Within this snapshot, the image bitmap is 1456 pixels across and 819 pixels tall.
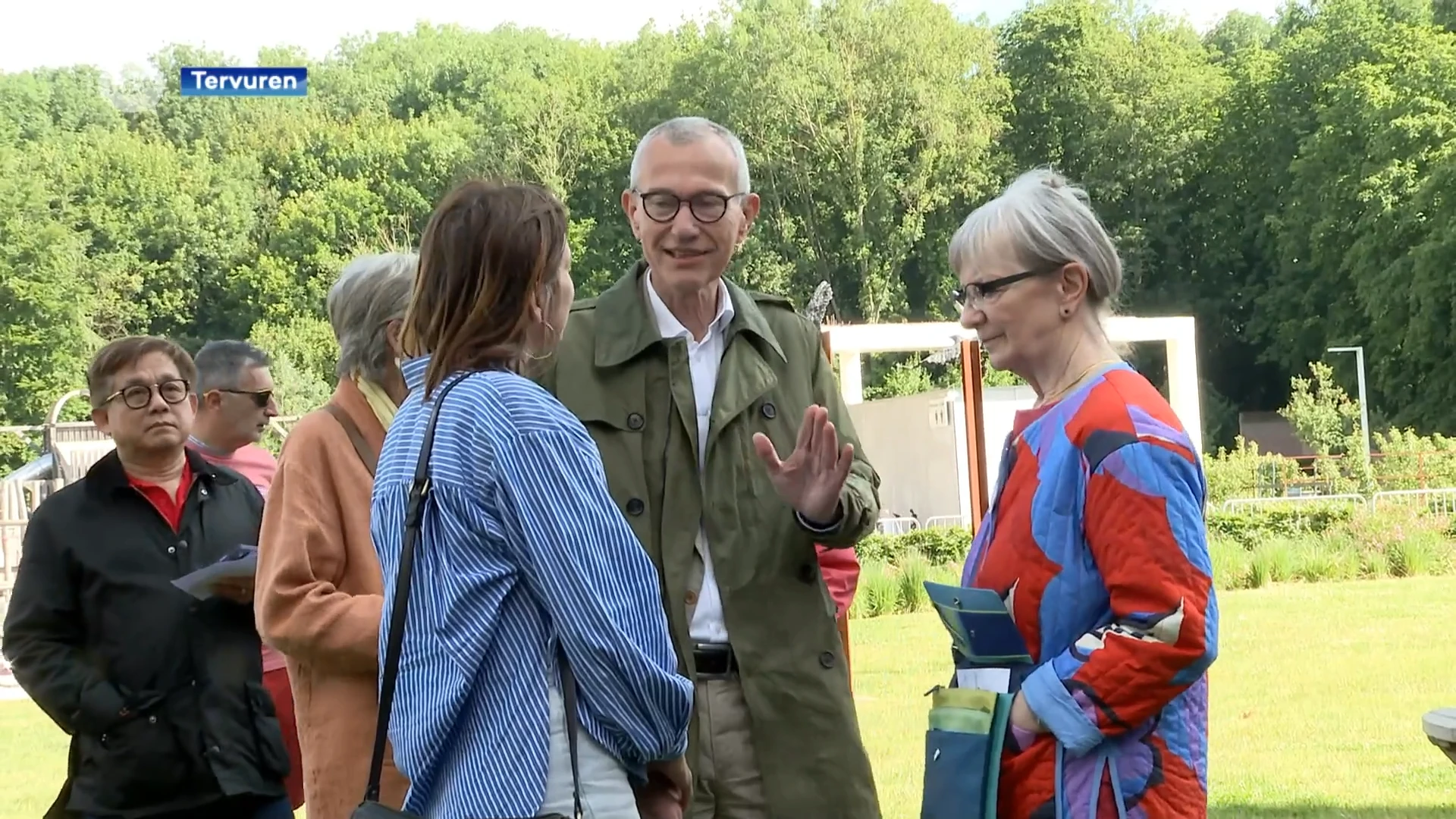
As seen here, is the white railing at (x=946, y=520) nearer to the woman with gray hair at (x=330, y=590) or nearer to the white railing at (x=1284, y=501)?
the white railing at (x=1284, y=501)

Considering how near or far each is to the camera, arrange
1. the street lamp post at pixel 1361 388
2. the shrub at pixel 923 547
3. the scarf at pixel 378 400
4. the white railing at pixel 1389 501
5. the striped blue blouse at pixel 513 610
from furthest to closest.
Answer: the street lamp post at pixel 1361 388, the white railing at pixel 1389 501, the shrub at pixel 923 547, the scarf at pixel 378 400, the striped blue blouse at pixel 513 610

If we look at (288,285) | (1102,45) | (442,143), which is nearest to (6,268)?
(288,285)

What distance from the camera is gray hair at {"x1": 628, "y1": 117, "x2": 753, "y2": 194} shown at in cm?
320

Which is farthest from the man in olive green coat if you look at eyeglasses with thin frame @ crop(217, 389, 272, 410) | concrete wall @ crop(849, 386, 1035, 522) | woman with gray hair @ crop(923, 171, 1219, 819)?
concrete wall @ crop(849, 386, 1035, 522)

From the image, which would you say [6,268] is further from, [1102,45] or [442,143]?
[1102,45]

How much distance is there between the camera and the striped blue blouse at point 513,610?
6.86 ft

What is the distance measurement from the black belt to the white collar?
62cm

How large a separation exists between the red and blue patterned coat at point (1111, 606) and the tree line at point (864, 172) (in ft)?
151

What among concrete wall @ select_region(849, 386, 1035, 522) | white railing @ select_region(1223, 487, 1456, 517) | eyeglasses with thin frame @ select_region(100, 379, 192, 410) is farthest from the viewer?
concrete wall @ select_region(849, 386, 1035, 522)

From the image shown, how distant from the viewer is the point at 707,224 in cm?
318

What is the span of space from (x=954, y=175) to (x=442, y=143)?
18379 mm

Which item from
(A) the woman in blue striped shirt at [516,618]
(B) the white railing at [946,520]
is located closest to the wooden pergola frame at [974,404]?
(A) the woman in blue striped shirt at [516,618]

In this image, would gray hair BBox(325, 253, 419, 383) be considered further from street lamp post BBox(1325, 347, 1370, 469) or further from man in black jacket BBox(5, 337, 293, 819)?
street lamp post BBox(1325, 347, 1370, 469)

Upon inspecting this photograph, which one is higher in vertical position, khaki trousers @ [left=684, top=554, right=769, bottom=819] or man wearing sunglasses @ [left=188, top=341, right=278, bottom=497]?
man wearing sunglasses @ [left=188, top=341, right=278, bottom=497]
